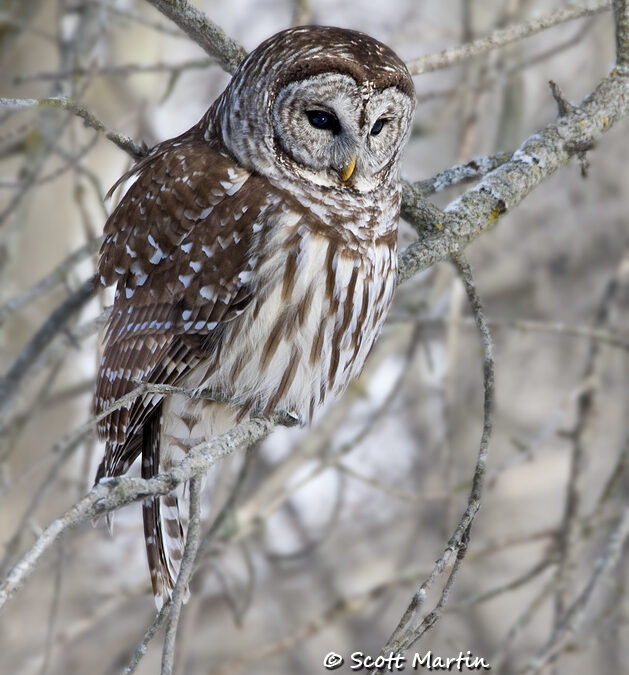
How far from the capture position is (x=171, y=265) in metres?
2.78

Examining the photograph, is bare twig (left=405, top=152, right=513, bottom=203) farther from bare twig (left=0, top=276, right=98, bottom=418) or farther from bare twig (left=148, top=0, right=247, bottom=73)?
bare twig (left=0, top=276, right=98, bottom=418)

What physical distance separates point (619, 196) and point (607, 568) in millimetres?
3484

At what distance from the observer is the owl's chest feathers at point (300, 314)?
8.89 feet

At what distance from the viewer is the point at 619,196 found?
235 inches

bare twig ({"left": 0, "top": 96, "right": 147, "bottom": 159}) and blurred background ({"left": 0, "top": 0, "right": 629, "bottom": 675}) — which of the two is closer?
bare twig ({"left": 0, "top": 96, "right": 147, "bottom": 159})

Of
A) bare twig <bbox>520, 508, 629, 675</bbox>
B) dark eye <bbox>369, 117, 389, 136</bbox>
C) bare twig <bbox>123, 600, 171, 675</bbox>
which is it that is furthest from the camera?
bare twig <bbox>520, 508, 629, 675</bbox>

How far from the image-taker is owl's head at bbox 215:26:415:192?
107 inches

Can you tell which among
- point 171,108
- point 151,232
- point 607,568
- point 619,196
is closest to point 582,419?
point 607,568

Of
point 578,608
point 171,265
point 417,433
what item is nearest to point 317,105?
point 171,265

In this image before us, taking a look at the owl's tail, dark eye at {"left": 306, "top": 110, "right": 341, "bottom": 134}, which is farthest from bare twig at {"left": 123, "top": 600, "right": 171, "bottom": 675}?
dark eye at {"left": 306, "top": 110, "right": 341, "bottom": 134}

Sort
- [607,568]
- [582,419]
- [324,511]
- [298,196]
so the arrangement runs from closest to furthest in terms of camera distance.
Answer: [298,196], [607,568], [582,419], [324,511]

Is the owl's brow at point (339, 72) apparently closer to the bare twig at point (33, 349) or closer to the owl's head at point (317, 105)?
the owl's head at point (317, 105)

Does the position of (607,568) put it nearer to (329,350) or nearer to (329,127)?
(329,350)

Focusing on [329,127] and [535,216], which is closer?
[329,127]
